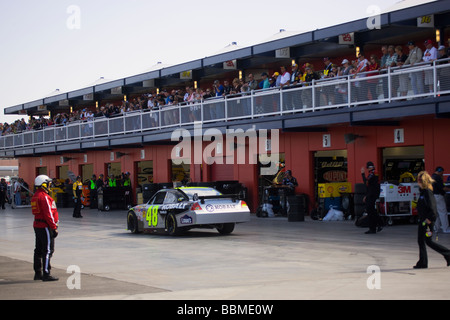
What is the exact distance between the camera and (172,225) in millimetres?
19891

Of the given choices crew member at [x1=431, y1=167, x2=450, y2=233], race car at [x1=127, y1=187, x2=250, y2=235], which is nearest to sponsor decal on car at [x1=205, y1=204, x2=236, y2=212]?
race car at [x1=127, y1=187, x2=250, y2=235]

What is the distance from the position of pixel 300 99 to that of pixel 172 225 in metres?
8.18

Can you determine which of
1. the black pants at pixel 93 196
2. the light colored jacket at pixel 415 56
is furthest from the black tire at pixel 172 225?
the black pants at pixel 93 196

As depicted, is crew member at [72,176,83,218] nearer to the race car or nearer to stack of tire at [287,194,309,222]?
stack of tire at [287,194,309,222]

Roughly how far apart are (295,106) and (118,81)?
1783 centimetres

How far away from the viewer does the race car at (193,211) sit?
62.5ft

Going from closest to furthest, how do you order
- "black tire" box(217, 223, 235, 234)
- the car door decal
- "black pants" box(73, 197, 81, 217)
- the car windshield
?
the car windshield → "black tire" box(217, 223, 235, 234) → the car door decal → "black pants" box(73, 197, 81, 217)

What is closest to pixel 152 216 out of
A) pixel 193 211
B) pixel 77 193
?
pixel 193 211

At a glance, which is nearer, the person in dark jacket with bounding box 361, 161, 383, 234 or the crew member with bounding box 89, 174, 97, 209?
the person in dark jacket with bounding box 361, 161, 383, 234

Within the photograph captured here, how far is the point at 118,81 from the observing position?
41156mm

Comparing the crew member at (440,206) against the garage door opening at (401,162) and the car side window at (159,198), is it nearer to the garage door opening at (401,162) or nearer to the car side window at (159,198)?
the garage door opening at (401,162)

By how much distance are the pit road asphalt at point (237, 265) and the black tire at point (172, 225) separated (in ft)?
0.73

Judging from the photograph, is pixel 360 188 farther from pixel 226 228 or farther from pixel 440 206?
pixel 226 228

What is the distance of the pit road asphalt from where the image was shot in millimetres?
9969
